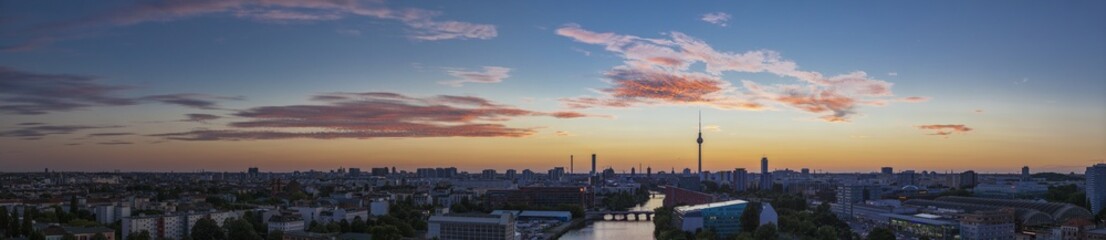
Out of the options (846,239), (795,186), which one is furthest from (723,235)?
(795,186)

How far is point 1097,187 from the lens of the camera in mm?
26969

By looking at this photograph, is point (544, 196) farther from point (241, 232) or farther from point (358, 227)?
point (241, 232)

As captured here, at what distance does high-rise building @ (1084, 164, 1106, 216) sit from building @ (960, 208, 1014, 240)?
8.96 m

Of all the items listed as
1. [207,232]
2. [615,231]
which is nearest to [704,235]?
[615,231]

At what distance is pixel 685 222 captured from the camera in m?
21.7

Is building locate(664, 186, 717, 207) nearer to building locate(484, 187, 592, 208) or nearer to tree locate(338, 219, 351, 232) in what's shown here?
building locate(484, 187, 592, 208)

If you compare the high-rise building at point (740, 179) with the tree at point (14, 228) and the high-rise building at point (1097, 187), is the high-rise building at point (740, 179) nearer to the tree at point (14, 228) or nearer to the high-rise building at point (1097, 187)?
the high-rise building at point (1097, 187)

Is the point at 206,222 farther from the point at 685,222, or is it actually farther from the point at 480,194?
the point at 480,194

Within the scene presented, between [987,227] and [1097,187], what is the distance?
34.9 ft

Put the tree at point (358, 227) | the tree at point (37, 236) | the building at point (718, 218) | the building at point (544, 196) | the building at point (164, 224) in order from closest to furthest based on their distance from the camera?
the tree at point (37, 236) → the building at point (164, 224) → the tree at point (358, 227) → the building at point (718, 218) → the building at point (544, 196)

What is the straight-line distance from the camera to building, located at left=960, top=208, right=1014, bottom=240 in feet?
61.7

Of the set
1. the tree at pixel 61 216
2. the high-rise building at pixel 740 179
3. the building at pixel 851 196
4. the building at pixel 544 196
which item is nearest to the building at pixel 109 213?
the tree at pixel 61 216

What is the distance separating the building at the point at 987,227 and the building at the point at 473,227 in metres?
9.61

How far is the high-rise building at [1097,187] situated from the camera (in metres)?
26.5
